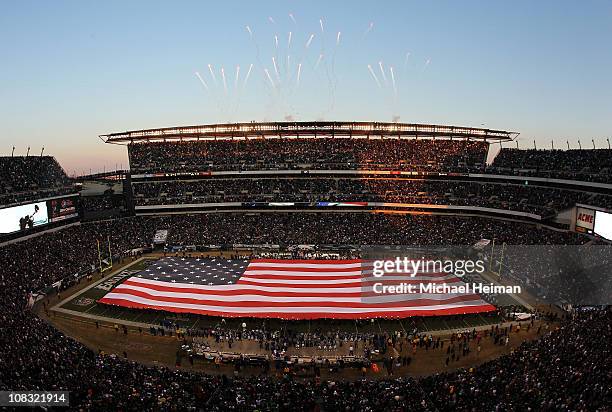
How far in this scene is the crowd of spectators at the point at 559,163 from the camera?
40656 millimetres

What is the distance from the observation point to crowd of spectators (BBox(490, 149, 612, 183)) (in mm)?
40656

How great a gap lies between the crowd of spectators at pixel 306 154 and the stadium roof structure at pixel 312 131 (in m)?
2.07

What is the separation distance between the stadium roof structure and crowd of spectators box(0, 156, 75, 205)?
35.4ft

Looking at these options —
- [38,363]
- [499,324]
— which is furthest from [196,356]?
[499,324]

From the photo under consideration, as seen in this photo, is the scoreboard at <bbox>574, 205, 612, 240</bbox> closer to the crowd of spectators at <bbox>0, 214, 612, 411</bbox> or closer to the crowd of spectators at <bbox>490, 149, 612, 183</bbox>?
the crowd of spectators at <bbox>490, 149, 612, 183</bbox>

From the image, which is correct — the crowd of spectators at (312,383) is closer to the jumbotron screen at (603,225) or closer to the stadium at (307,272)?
the stadium at (307,272)

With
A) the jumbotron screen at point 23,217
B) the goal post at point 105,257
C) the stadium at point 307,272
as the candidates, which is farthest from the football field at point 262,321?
the jumbotron screen at point 23,217

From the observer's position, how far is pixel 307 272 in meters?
36.4

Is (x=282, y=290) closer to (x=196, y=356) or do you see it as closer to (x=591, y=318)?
(x=196, y=356)

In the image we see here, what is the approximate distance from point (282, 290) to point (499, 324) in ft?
54.5

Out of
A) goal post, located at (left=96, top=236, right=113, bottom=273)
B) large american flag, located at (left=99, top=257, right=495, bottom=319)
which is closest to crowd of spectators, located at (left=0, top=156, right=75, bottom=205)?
goal post, located at (left=96, top=236, right=113, bottom=273)

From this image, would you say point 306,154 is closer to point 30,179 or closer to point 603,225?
point 30,179

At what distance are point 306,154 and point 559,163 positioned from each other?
110 feet

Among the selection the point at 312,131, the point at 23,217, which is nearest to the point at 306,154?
the point at 312,131
